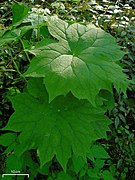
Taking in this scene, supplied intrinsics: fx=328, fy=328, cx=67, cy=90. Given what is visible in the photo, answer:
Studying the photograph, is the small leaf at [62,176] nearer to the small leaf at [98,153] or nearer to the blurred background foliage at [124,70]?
the blurred background foliage at [124,70]

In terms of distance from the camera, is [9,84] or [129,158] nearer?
[9,84]

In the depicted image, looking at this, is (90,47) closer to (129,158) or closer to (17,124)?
(17,124)

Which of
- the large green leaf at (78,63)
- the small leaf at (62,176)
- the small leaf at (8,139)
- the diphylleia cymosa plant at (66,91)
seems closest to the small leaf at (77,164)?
the small leaf at (62,176)

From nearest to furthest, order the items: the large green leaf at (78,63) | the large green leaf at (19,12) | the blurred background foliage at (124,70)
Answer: the large green leaf at (78,63) < the large green leaf at (19,12) < the blurred background foliage at (124,70)

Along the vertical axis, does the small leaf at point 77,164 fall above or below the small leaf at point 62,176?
above

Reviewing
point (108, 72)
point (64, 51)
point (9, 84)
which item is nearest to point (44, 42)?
point (64, 51)

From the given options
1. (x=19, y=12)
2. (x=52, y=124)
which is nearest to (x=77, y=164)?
(x=52, y=124)

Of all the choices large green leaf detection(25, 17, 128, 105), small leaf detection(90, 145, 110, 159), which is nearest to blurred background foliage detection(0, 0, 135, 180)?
small leaf detection(90, 145, 110, 159)
